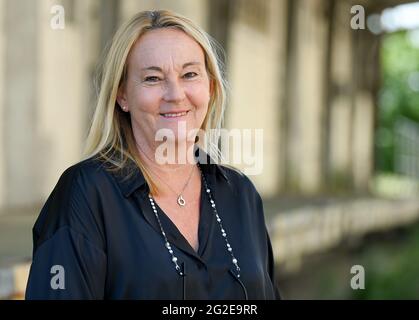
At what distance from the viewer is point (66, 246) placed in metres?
1.87

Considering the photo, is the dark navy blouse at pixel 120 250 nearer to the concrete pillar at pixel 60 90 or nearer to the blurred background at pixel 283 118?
the blurred background at pixel 283 118

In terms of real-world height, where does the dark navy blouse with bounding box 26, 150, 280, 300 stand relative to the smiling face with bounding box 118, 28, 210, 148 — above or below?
below

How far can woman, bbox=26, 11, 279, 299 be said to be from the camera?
1905mm

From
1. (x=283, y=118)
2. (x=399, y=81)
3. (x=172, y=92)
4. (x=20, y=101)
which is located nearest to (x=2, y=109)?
(x=20, y=101)

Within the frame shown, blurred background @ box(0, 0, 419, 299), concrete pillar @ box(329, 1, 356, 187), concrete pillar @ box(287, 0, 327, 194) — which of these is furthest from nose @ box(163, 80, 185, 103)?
concrete pillar @ box(329, 1, 356, 187)

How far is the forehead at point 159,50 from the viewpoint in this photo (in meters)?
2.15

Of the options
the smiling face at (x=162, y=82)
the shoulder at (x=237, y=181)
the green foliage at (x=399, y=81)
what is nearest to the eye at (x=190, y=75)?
the smiling face at (x=162, y=82)

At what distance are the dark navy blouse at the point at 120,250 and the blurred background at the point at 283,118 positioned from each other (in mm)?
1209

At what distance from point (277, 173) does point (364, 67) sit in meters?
7.07

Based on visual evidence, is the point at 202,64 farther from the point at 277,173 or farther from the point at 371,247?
the point at 371,247

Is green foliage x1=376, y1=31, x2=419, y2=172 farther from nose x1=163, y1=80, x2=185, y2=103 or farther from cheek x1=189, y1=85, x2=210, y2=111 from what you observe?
nose x1=163, y1=80, x2=185, y2=103

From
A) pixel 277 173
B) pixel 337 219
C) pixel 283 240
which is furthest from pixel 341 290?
pixel 283 240

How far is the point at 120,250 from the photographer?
195 cm

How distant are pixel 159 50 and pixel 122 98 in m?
0.20
